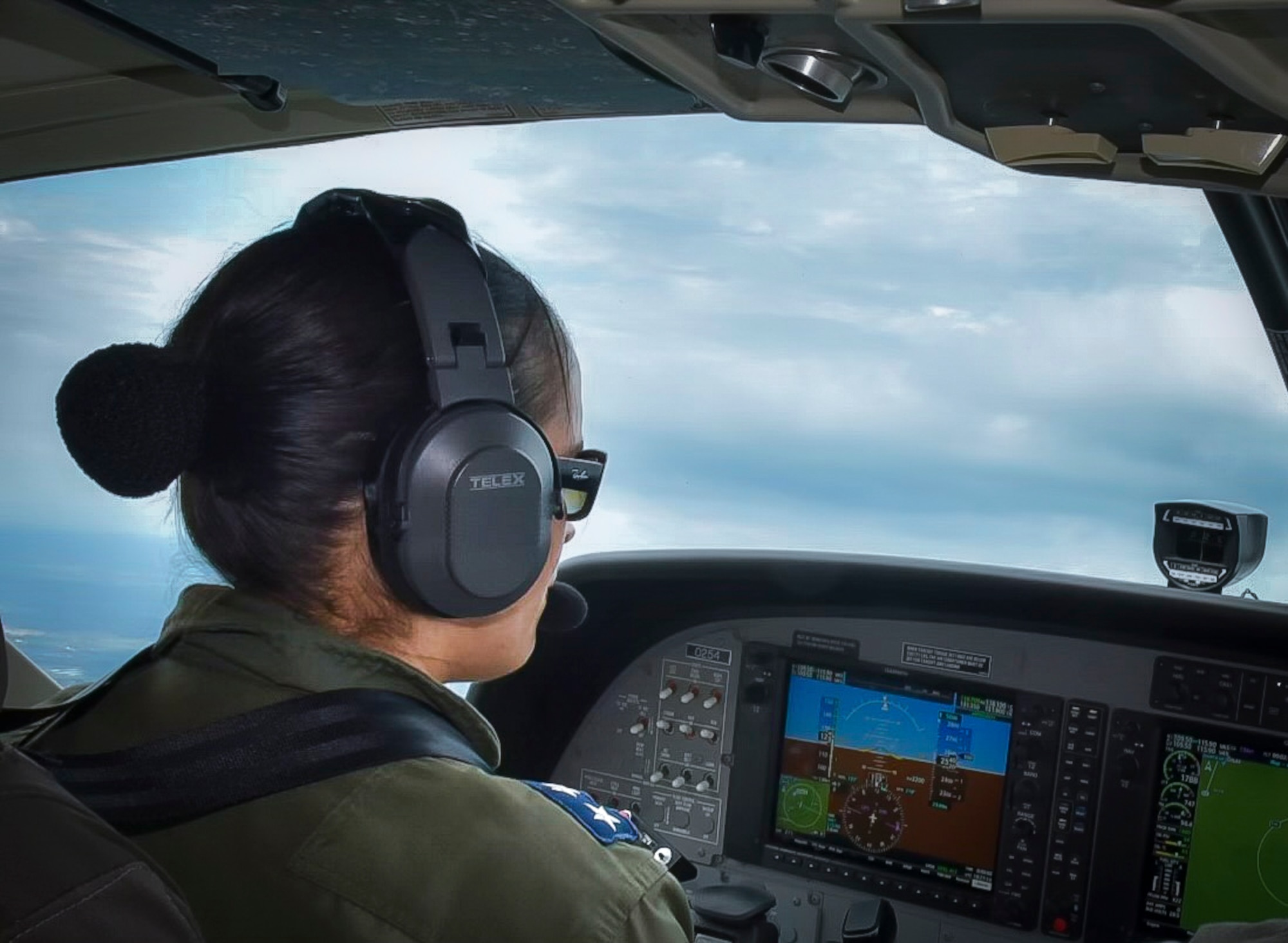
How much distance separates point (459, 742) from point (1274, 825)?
1.49m

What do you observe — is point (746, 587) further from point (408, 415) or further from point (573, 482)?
point (408, 415)

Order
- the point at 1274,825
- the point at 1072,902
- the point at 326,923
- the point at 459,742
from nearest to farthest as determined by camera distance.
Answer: the point at 326,923 < the point at 459,742 < the point at 1274,825 < the point at 1072,902

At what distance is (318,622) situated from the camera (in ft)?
3.66

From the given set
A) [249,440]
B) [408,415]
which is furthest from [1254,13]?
[249,440]

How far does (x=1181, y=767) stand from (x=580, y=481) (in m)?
1.28

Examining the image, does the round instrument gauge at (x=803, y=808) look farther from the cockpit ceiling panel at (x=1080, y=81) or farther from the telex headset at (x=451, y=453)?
the cockpit ceiling panel at (x=1080, y=81)

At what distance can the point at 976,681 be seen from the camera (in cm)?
226

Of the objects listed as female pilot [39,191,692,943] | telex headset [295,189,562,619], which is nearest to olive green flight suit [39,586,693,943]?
female pilot [39,191,692,943]

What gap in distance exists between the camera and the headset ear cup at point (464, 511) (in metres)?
1.06

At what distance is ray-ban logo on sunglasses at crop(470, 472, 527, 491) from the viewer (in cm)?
111

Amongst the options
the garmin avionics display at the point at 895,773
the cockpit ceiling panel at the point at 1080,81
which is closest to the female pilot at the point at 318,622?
the cockpit ceiling panel at the point at 1080,81

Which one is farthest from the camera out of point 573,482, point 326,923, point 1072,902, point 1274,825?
point 1072,902

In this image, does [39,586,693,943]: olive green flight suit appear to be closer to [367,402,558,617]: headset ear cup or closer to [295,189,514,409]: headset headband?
[367,402,558,617]: headset ear cup

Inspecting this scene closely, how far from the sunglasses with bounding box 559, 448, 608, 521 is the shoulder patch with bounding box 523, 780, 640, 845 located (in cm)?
27
